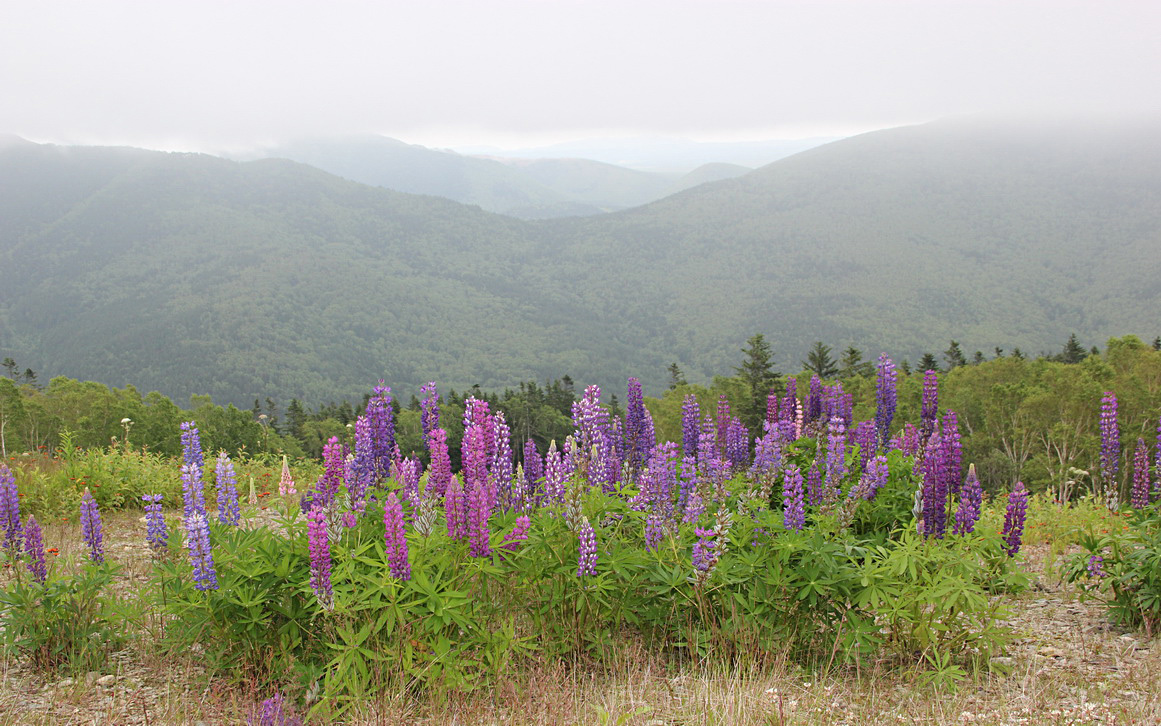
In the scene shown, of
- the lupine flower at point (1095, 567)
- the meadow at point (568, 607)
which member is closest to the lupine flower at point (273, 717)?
the meadow at point (568, 607)

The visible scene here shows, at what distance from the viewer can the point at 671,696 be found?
452 centimetres

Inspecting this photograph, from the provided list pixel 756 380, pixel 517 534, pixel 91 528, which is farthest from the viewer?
pixel 756 380

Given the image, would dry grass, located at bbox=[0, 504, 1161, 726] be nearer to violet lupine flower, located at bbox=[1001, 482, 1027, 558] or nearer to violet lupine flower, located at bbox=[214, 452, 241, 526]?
violet lupine flower, located at bbox=[1001, 482, 1027, 558]

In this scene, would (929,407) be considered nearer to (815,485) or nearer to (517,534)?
(815,485)

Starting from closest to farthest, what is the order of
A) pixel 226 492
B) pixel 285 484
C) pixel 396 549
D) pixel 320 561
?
pixel 320 561, pixel 396 549, pixel 226 492, pixel 285 484

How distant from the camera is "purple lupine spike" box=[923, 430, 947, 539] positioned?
5109 millimetres

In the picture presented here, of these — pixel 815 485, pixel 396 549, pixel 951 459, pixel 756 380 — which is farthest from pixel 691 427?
pixel 756 380

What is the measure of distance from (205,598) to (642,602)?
2791 millimetres

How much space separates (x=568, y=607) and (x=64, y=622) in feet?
11.6

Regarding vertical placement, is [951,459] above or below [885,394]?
below

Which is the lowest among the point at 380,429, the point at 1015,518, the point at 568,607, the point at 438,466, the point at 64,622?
the point at 64,622

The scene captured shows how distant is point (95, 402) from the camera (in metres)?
42.7

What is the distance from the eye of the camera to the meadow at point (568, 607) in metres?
4.26

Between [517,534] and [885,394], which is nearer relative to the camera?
[517,534]
